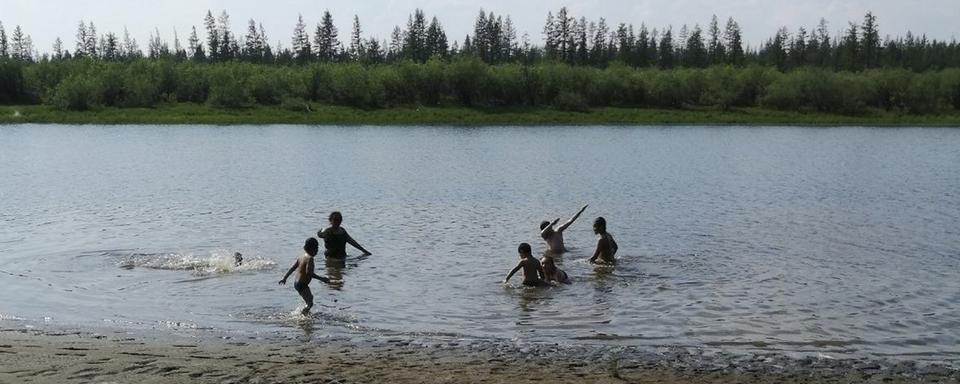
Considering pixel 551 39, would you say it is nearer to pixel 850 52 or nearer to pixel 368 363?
pixel 850 52

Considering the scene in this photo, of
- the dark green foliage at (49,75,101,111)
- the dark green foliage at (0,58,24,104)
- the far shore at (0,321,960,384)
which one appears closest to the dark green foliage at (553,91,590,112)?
the dark green foliage at (49,75,101,111)

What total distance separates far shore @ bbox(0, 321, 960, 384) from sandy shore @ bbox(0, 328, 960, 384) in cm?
1

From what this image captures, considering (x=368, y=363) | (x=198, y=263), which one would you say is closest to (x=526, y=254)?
(x=368, y=363)

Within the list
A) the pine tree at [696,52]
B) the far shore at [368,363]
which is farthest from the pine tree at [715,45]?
the far shore at [368,363]

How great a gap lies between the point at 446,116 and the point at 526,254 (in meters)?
98.7

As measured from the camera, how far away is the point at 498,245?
2695 centimetres

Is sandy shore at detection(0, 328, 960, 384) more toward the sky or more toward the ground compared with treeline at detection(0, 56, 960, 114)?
more toward the ground

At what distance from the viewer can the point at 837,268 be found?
77.5 feet

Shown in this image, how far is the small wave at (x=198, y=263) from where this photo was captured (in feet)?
72.4

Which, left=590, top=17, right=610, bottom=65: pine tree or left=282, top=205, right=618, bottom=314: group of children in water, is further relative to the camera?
left=590, top=17, right=610, bottom=65: pine tree

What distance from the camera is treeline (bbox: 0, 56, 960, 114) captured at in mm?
123875

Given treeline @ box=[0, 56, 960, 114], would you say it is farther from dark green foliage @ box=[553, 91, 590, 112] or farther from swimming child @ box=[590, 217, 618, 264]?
swimming child @ box=[590, 217, 618, 264]

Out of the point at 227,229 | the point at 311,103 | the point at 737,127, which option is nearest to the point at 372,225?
the point at 227,229

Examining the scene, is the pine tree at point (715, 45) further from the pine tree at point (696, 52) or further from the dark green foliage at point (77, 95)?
the dark green foliage at point (77, 95)
